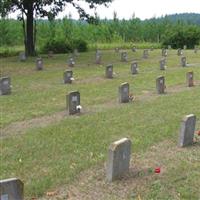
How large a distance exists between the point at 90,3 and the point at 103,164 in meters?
22.1

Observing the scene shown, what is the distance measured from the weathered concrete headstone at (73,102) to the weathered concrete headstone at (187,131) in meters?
3.59

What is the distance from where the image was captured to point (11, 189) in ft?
18.0

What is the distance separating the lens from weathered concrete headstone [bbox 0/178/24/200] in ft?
17.7

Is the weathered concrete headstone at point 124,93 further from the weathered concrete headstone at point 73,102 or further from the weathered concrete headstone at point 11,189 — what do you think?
the weathered concrete headstone at point 11,189

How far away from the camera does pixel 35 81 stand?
1831cm

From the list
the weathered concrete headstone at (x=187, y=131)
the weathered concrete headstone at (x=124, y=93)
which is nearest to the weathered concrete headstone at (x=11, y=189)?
the weathered concrete headstone at (x=187, y=131)

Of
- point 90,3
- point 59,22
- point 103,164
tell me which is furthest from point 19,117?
point 59,22

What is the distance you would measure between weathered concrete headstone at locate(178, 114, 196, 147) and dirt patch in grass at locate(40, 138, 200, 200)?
5.6 inches

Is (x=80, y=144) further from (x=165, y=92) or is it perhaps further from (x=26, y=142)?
(x=165, y=92)

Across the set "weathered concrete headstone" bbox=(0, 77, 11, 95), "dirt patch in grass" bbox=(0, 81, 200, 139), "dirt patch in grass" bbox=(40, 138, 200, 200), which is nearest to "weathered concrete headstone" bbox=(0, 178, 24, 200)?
"dirt patch in grass" bbox=(40, 138, 200, 200)

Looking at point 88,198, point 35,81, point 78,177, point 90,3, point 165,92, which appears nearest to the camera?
point 88,198

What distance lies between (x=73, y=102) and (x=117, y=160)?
4774mm

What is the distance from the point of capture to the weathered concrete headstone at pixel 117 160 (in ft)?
22.7

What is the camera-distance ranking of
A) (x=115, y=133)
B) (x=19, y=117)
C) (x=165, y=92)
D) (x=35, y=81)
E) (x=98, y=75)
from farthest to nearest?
(x=98, y=75) < (x=35, y=81) < (x=165, y=92) < (x=19, y=117) < (x=115, y=133)
